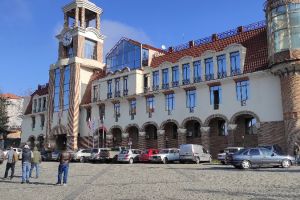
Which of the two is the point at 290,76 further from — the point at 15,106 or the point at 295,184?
the point at 15,106

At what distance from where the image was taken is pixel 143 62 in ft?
157

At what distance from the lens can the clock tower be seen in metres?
53.3

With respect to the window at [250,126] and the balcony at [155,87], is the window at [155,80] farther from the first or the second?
the window at [250,126]

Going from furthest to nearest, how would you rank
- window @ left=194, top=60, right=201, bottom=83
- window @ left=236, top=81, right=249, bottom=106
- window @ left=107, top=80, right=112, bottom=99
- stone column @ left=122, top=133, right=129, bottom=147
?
window @ left=107, top=80, right=112, bottom=99 → stone column @ left=122, top=133, right=129, bottom=147 → window @ left=194, top=60, right=201, bottom=83 → window @ left=236, top=81, right=249, bottom=106

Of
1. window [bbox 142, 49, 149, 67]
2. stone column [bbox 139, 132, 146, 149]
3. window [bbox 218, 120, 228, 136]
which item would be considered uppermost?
window [bbox 142, 49, 149, 67]

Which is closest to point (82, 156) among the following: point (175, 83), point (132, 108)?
point (132, 108)

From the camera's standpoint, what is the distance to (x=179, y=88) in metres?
41.9

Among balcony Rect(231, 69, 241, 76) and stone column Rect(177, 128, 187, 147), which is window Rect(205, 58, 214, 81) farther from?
stone column Rect(177, 128, 187, 147)

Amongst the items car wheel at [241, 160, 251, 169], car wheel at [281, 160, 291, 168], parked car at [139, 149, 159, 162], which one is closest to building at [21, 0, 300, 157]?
parked car at [139, 149, 159, 162]

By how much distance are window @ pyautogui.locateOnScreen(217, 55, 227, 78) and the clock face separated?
25264mm

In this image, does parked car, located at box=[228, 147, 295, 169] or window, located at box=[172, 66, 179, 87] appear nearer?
parked car, located at box=[228, 147, 295, 169]

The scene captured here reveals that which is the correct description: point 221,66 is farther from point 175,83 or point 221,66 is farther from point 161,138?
point 161,138

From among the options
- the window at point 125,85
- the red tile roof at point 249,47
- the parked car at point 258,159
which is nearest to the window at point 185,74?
the red tile roof at point 249,47

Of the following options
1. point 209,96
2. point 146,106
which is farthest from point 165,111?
point 209,96
